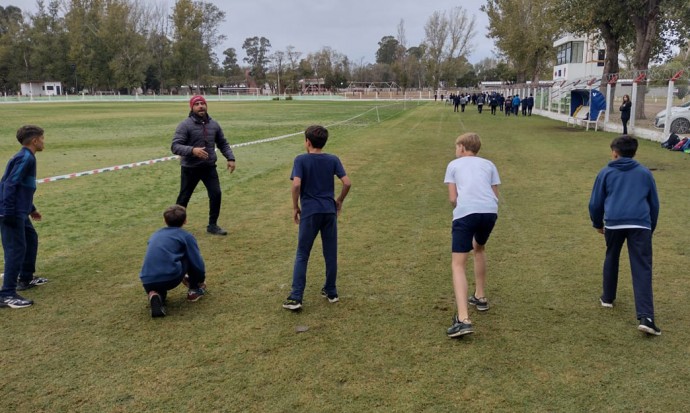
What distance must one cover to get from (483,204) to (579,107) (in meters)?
26.2

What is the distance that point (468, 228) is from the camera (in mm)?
4234

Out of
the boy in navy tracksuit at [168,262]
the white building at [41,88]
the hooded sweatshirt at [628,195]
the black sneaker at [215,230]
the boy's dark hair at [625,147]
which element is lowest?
the black sneaker at [215,230]

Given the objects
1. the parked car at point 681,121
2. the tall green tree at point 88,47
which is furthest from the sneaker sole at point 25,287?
the tall green tree at point 88,47

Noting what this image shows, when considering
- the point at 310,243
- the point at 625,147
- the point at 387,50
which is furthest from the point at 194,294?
the point at 387,50

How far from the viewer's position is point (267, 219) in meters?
8.25

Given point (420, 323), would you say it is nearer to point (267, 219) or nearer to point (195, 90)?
point (267, 219)

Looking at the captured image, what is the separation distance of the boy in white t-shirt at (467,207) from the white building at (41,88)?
360 ft

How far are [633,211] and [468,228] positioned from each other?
52.9 inches

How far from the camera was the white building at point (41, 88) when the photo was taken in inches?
3883

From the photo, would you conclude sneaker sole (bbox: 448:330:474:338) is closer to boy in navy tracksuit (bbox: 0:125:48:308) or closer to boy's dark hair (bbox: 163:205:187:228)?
boy's dark hair (bbox: 163:205:187:228)

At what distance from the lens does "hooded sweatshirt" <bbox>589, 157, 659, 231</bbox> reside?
14.1ft

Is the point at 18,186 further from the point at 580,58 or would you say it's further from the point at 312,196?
the point at 580,58

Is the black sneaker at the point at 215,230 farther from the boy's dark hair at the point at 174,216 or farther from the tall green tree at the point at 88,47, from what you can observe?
the tall green tree at the point at 88,47

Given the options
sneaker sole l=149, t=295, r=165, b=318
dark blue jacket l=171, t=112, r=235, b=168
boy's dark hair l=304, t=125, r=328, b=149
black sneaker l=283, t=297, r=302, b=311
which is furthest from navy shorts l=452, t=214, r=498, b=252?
dark blue jacket l=171, t=112, r=235, b=168
